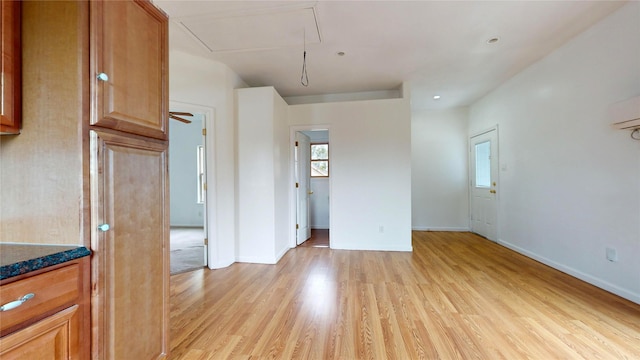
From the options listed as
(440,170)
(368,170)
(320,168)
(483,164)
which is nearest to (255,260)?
(368,170)

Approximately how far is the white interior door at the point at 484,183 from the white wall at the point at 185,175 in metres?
6.16

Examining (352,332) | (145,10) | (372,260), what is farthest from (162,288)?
(372,260)

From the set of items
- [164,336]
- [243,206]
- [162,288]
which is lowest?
[164,336]

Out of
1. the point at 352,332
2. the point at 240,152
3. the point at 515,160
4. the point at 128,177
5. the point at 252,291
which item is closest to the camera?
the point at 128,177

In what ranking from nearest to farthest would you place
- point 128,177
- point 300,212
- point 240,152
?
point 128,177, point 240,152, point 300,212

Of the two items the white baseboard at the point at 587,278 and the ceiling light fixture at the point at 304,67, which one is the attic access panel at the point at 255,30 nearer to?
the ceiling light fixture at the point at 304,67

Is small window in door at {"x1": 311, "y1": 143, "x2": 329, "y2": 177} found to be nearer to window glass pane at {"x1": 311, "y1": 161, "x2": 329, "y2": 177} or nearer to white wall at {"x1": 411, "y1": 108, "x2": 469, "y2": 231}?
window glass pane at {"x1": 311, "y1": 161, "x2": 329, "y2": 177}

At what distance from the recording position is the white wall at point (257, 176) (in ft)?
11.7

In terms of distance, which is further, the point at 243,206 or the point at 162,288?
the point at 243,206

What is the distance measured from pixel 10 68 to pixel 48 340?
1.02m

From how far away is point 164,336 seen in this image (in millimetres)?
1475

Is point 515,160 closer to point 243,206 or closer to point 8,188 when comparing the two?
point 243,206

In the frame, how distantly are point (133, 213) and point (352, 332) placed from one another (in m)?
1.63

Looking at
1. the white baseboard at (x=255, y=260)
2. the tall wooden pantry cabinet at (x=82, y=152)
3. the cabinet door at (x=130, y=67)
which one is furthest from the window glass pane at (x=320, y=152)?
the tall wooden pantry cabinet at (x=82, y=152)
